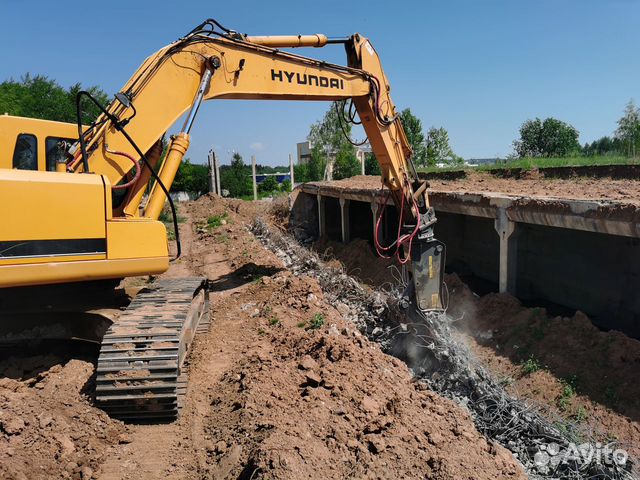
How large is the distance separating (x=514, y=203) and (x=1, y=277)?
624 centimetres

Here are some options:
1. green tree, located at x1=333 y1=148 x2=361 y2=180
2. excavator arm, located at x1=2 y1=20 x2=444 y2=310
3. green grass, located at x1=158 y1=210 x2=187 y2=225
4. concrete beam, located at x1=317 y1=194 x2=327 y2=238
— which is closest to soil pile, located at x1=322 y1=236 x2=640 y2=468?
excavator arm, located at x1=2 y1=20 x2=444 y2=310

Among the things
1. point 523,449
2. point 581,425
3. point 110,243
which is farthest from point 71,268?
point 581,425

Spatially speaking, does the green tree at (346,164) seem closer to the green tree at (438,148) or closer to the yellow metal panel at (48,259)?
the green tree at (438,148)

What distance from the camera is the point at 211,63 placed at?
240 inches

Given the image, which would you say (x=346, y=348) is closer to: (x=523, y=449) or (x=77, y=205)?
(x=523, y=449)

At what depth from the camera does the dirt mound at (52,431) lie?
141 inches

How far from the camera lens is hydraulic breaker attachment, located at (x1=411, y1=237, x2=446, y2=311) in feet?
21.0

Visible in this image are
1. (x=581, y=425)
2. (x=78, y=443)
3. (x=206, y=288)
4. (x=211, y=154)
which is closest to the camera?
(x=78, y=443)

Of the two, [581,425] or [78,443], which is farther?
[581,425]

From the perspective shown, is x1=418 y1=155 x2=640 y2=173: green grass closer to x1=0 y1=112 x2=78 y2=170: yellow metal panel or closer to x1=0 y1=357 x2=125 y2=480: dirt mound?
x1=0 y1=112 x2=78 y2=170: yellow metal panel

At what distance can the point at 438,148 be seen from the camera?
3234cm

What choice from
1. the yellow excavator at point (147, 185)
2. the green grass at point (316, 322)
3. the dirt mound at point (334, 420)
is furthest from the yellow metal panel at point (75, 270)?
the green grass at point (316, 322)

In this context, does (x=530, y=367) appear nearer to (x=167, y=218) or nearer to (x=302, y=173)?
(x=167, y=218)

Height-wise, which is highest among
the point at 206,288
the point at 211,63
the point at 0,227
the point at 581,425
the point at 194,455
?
→ the point at 211,63
